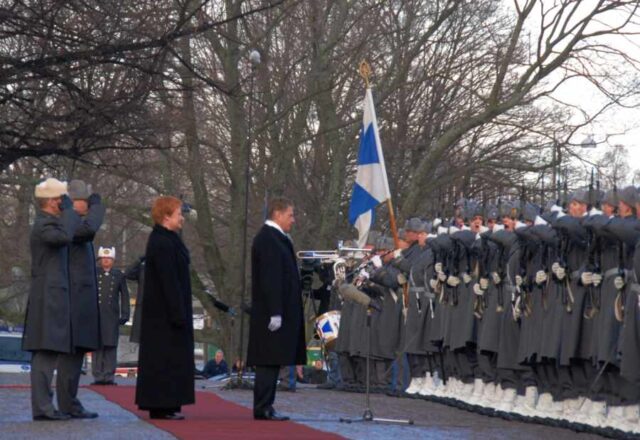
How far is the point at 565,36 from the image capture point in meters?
35.7

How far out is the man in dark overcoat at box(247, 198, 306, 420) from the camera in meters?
13.6

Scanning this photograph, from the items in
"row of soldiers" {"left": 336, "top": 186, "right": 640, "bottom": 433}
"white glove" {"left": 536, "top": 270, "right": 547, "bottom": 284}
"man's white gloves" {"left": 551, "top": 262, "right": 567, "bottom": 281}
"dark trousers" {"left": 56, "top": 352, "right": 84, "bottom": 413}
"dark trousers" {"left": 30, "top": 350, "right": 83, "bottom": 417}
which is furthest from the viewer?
"white glove" {"left": 536, "top": 270, "right": 547, "bottom": 284}

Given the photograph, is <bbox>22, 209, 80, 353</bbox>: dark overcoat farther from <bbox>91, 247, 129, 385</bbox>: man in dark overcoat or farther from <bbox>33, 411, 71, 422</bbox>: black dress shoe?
<bbox>91, 247, 129, 385</bbox>: man in dark overcoat

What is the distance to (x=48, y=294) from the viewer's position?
13086 mm

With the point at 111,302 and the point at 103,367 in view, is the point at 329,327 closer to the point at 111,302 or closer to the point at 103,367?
the point at 111,302

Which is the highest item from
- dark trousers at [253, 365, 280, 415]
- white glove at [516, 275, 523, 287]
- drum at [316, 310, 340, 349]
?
white glove at [516, 275, 523, 287]

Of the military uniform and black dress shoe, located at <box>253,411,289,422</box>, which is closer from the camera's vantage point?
black dress shoe, located at <box>253,411,289,422</box>

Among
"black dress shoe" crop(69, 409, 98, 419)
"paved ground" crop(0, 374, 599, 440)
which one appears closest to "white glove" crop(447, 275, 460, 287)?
"paved ground" crop(0, 374, 599, 440)

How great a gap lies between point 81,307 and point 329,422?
230cm

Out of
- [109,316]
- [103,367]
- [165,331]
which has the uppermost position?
[109,316]

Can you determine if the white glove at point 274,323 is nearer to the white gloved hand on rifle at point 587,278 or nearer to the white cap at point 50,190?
the white cap at point 50,190

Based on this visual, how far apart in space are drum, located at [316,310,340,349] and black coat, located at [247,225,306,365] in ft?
30.8

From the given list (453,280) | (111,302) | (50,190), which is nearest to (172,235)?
(50,190)

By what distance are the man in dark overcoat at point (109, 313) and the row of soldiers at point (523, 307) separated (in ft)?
10.9
